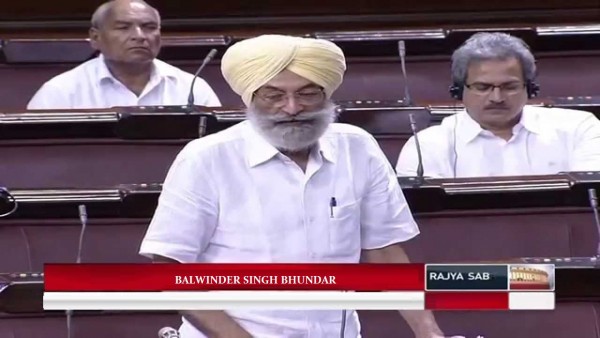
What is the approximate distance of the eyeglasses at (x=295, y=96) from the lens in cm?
146

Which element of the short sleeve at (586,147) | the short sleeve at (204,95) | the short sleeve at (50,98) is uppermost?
the short sleeve at (204,95)

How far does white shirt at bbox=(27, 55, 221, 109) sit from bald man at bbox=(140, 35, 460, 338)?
0.99 metres

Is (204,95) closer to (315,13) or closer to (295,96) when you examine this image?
(315,13)

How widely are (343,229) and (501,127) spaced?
0.78 meters

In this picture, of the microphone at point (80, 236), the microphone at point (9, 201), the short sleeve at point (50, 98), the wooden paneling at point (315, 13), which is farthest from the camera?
the wooden paneling at point (315, 13)

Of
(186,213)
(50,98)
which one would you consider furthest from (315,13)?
(186,213)

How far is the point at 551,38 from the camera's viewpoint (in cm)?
259

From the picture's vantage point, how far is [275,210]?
4.78ft

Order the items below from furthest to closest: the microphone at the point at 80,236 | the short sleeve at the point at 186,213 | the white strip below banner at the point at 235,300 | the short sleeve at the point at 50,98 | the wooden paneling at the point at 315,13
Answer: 1. the wooden paneling at the point at 315,13
2. the short sleeve at the point at 50,98
3. the microphone at the point at 80,236
4. the short sleeve at the point at 186,213
5. the white strip below banner at the point at 235,300

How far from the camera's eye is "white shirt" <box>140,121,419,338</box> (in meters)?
1.42

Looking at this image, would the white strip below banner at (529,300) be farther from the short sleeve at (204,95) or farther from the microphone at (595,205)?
the short sleeve at (204,95)

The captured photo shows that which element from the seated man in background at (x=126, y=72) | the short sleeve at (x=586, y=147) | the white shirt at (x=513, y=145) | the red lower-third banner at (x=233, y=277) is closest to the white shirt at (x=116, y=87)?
the seated man in background at (x=126, y=72)

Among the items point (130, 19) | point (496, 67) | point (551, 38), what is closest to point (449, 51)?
point (551, 38)

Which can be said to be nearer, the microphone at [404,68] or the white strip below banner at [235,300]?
the white strip below banner at [235,300]
